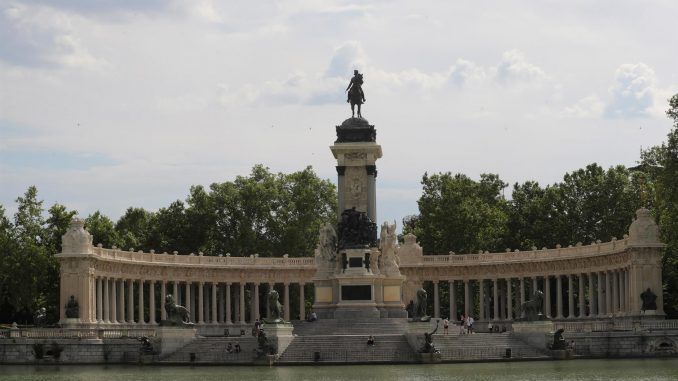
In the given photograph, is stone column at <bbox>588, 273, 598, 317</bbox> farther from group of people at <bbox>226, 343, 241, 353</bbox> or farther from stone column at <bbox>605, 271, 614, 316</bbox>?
group of people at <bbox>226, 343, 241, 353</bbox>

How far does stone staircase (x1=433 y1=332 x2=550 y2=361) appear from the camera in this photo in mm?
77750

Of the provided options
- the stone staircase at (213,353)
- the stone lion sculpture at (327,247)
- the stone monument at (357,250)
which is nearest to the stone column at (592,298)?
the stone monument at (357,250)

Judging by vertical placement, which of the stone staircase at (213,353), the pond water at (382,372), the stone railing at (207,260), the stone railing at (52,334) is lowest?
Result: the pond water at (382,372)

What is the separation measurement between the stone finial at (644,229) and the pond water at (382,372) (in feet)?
65.9

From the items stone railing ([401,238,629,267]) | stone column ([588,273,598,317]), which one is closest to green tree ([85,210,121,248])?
stone railing ([401,238,629,267])

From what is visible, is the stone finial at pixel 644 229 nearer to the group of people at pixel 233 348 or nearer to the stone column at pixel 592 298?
the stone column at pixel 592 298

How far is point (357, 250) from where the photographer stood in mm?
93562

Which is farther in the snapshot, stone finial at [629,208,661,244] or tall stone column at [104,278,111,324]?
tall stone column at [104,278,111,324]

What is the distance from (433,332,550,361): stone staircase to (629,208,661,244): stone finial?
1790 cm

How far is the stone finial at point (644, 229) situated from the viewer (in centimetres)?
9569

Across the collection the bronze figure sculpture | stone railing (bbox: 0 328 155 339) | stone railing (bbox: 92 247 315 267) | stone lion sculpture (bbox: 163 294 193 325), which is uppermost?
the bronze figure sculpture

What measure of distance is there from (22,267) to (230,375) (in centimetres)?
4582

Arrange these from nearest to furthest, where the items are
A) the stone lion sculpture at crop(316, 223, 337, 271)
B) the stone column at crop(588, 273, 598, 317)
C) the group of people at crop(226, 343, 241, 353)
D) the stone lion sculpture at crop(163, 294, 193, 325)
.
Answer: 1. the group of people at crop(226, 343, 241, 353)
2. the stone lion sculpture at crop(163, 294, 193, 325)
3. the stone lion sculpture at crop(316, 223, 337, 271)
4. the stone column at crop(588, 273, 598, 317)

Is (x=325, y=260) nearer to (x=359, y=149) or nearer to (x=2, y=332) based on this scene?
(x=359, y=149)
